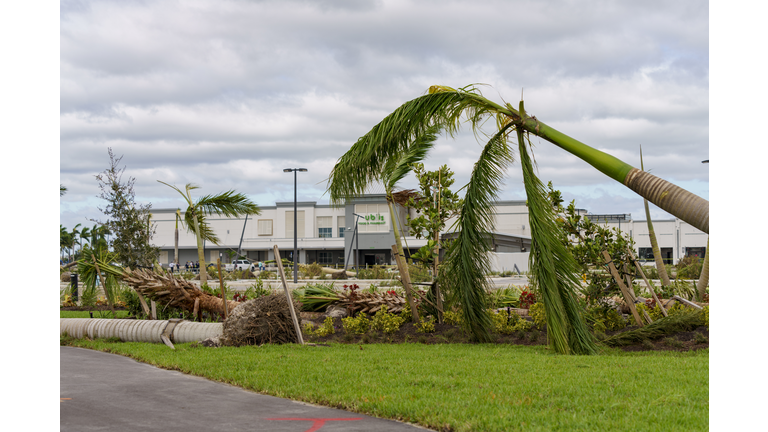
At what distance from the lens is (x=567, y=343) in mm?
8891

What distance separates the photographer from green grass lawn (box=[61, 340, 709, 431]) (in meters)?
5.11

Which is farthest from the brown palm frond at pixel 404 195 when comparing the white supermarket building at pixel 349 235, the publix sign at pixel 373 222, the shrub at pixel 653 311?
the publix sign at pixel 373 222

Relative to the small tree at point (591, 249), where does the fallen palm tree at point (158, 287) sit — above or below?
below

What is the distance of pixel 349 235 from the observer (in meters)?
67.6

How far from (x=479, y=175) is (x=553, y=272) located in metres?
2.29

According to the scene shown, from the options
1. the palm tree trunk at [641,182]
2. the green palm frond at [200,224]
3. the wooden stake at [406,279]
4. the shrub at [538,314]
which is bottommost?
the shrub at [538,314]

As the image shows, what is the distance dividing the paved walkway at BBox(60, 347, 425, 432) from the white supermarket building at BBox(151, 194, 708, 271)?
46571 mm

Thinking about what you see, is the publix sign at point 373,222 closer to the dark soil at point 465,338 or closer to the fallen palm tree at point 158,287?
the fallen palm tree at point 158,287

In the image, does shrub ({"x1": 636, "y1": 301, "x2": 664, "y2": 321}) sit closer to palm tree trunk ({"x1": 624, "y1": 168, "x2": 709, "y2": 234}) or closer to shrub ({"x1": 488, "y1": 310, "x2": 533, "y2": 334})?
shrub ({"x1": 488, "y1": 310, "x2": 533, "y2": 334})

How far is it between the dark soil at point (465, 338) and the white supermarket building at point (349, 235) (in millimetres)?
41297

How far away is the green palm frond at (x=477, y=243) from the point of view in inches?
395

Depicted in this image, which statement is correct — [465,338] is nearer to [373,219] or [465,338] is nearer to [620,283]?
[620,283]

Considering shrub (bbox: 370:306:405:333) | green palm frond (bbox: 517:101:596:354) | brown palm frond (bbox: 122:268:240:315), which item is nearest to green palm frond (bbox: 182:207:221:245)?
brown palm frond (bbox: 122:268:240:315)

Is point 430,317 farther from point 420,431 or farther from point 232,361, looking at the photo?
point 420,431
